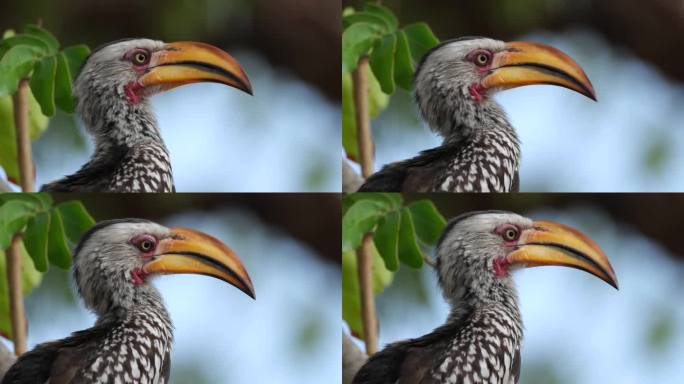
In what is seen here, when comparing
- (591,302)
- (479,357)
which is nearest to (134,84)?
(479,357)

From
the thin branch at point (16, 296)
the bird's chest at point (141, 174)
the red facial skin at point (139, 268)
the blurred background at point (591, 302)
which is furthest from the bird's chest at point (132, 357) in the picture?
the blurred background at point (591, 302)

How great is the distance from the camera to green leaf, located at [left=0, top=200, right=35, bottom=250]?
2404 mm

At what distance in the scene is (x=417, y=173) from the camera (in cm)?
242

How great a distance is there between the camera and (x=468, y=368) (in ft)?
7.68

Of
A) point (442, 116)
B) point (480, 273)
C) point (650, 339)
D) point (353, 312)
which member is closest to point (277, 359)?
point (353, 312)

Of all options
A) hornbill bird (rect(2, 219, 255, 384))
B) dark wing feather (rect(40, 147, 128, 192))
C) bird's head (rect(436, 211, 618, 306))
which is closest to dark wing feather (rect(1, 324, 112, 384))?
hornbill bird (rect(2, 219, 255, 384))

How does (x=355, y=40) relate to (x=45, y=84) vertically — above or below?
above

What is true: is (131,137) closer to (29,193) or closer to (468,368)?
(29,193)

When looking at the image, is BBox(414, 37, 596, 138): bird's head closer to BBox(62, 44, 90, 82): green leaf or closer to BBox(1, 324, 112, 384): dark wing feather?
BBox(62, 44, 90, 82): green leaf

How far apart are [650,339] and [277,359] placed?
→ 0.99 meters

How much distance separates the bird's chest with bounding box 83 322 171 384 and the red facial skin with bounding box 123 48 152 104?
59cm

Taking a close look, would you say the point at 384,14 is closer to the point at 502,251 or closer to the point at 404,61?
the point at 404,61

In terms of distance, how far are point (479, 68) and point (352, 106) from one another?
0.35 metres

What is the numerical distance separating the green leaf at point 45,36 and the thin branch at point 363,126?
2.61ft
